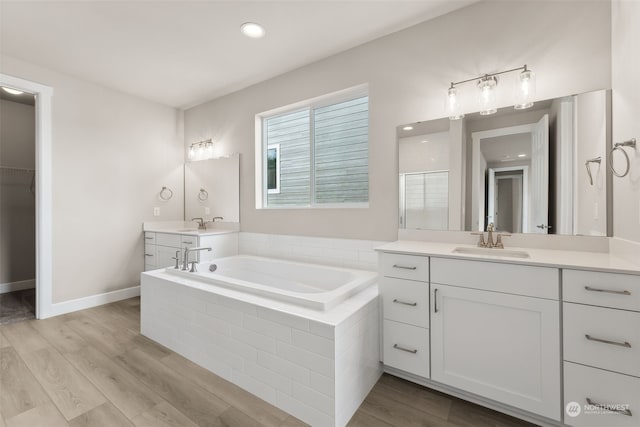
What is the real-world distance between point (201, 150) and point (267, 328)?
3054mm

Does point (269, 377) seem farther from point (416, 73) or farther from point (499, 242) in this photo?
point (416, 73)

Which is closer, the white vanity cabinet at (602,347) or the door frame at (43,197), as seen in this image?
the white vanity cabinet at (602,347)

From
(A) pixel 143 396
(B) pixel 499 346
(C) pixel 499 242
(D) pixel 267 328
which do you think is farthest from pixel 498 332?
(A) pixel 143 396

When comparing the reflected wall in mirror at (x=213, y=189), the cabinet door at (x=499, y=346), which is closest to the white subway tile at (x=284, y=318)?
the cabinet door at (x=499, y=346)

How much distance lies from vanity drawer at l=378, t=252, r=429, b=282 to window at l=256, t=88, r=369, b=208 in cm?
94

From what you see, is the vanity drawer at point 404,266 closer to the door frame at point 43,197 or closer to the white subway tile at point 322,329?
the white subway tile at point 322,329

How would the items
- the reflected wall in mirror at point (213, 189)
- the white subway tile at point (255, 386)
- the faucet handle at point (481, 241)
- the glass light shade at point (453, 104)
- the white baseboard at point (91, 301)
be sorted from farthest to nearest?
the reflected wall in mirror at point (213, 189), the white baseboard at point (91, 301), the glass light shade at point (453, 104), the faucet handle at point (481, 241), the white subway tile at point (255, 386)

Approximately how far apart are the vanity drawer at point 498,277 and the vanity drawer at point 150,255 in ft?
11.3

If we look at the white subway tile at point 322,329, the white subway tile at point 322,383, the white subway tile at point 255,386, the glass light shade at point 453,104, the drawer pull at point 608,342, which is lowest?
the white subway tile at point 255,386

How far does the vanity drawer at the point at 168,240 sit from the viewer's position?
10.9 ft

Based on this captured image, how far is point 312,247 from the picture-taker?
9.46 ft

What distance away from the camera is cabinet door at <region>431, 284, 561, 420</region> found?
54.6 inches

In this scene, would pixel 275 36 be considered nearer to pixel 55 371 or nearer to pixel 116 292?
pixel 55 371

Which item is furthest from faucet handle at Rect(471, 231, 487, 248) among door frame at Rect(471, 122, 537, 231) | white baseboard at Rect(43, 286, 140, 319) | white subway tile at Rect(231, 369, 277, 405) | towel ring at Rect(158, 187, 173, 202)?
white baseboard at Rect(43, 286, 140, 319)
